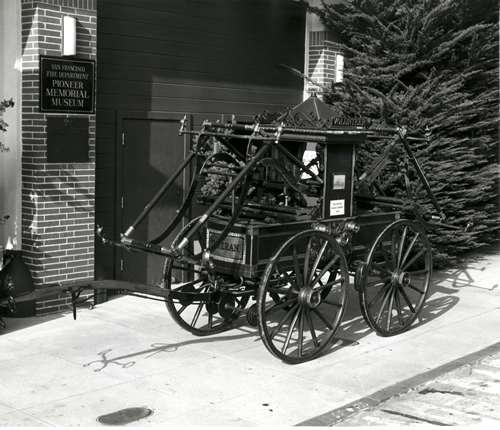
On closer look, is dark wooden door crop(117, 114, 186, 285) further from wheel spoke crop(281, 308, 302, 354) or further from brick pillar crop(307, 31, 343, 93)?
Result: wheel spoke crop(281, 308, 302, 354)

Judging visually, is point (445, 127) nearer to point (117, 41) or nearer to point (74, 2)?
point (117, 41)

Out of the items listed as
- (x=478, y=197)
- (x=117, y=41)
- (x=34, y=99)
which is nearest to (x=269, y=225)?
(x=34, y=99)

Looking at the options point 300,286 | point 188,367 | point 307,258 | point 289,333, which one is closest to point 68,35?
point 307,258

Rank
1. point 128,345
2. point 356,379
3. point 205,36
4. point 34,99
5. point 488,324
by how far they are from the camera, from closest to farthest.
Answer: point 356,379, point 128,345, point 34,99, point 488,324, point 205,36

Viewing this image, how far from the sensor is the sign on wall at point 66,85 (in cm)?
830

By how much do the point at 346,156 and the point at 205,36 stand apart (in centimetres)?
360

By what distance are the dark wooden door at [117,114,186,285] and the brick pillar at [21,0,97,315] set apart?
0.77 m

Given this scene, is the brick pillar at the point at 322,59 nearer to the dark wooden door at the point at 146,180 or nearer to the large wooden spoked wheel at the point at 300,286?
the dark wooden door at the point at 146,180

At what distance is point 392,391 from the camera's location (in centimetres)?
647

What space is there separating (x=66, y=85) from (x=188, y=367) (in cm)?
343

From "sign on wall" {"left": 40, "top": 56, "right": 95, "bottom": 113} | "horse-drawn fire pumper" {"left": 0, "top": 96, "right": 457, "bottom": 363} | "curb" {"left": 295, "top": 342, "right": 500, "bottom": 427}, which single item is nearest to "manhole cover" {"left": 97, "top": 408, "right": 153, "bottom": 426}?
"horse-drawn fire pumper" {"left": 0, "top": 96, "right": 457, "bottom": 363}

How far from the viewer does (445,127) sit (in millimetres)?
11375

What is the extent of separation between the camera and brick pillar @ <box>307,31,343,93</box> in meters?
11.8

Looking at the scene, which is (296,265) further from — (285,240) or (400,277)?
(400,277)
